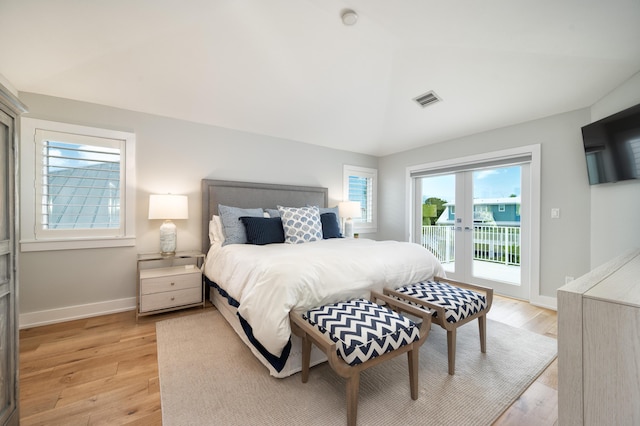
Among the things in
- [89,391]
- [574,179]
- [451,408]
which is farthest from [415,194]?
[89,391]

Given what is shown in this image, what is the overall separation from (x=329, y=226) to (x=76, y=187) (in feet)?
9.15

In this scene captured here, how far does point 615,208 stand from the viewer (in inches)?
95.6

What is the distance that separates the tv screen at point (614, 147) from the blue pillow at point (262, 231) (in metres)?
3.25

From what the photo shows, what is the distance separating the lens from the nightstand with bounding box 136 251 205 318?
2.53 m

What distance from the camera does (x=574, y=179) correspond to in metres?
2.79

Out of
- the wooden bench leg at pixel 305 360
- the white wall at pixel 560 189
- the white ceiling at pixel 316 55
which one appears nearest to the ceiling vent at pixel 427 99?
the white ceiling at pixel 316 55

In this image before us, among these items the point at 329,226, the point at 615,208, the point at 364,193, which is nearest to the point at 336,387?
the point at 329,226

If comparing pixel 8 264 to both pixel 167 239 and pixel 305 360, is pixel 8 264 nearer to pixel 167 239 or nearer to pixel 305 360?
pixel 305 360

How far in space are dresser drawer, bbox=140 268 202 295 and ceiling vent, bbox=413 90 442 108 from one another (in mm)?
3380

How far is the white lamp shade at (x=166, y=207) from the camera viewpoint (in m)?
2.75

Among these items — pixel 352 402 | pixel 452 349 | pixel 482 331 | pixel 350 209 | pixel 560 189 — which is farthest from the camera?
pixel 350 209

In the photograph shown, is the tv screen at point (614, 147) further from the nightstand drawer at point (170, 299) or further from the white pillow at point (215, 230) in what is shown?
the nightstand drawer at point (170, 299)

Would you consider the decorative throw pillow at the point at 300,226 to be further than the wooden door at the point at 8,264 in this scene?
Yes

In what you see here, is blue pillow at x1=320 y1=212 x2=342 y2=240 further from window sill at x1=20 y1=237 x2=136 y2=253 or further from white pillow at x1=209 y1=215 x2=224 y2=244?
window sill at x1=20 y1=237 x2=136 y2=253
